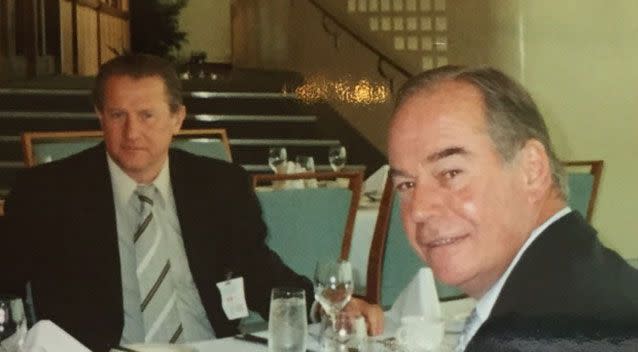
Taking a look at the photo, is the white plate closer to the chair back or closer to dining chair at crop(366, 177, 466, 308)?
the chair back

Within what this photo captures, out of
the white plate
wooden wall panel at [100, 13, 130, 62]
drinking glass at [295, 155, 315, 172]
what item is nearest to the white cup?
the white plate

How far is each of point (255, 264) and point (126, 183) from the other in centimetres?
43

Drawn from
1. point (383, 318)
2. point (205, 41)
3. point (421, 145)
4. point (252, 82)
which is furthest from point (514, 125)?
point (205, 41)

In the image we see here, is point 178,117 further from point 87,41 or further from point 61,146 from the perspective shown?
point 87,41

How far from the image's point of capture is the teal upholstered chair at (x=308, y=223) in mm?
3225

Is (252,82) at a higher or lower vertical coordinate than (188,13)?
lower

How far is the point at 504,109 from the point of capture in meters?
1.38

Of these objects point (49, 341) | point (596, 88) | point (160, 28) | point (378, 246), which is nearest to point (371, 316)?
point (49, 341)

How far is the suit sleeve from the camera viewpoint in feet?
9.66

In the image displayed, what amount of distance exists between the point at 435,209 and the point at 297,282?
5.21 feet

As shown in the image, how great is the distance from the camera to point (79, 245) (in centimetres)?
282

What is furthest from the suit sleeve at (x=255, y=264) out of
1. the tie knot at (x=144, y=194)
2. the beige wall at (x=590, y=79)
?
the beige wall at (x=590, y=79)

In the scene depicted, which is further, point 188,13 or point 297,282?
point 188,13

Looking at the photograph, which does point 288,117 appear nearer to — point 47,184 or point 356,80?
point 356,80
